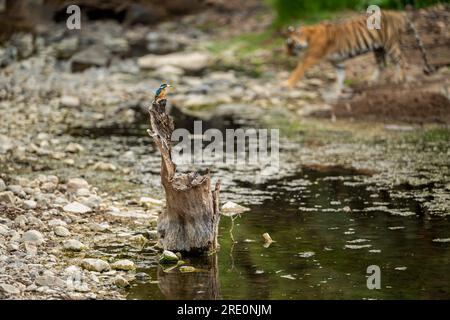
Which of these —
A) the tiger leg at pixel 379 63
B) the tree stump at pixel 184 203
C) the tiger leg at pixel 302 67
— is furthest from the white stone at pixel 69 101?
the tree stump at pixel 184 203

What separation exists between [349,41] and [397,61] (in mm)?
941

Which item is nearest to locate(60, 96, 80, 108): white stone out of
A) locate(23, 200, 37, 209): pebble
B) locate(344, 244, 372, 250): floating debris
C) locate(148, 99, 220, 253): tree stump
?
locate(23, 200, 37, 209): pebble

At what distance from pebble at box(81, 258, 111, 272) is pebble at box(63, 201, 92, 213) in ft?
6.17

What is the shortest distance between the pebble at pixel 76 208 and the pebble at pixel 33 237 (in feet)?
3.83

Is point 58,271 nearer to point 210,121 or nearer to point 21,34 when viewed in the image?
point 210,121

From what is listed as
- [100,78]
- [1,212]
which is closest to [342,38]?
[100,78]

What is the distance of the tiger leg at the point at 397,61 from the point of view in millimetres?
17141

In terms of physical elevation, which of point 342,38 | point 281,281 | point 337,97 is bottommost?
point 281,281

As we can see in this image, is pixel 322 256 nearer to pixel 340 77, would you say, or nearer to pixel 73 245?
pixel 73 245

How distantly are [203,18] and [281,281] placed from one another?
21.9 meters

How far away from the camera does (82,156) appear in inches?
516

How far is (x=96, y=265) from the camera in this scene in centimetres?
801

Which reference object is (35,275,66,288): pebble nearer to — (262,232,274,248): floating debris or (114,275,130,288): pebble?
(114,275,130,288): pebble

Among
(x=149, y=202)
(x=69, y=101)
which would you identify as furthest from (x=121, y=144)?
(x=149, y=202)
